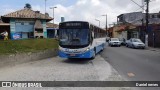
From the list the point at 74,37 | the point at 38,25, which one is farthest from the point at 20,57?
the point at 38,25

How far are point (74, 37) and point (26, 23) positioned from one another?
90.5ft

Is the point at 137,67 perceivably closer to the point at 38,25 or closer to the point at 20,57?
the point at 20,57

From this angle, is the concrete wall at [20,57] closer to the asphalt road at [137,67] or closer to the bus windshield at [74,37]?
the bus windshield at [74,37]

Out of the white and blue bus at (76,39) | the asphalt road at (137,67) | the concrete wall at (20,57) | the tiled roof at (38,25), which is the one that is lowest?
the asphalt road at (137,67)

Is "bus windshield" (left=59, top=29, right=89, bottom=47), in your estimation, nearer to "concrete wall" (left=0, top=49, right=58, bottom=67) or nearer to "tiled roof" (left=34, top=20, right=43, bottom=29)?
"concrete wall" (left=0, top=49, right=58, bottom=67)

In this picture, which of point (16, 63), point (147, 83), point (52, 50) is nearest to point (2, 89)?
point (147, 83)

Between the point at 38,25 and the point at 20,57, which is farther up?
the point at 38,25

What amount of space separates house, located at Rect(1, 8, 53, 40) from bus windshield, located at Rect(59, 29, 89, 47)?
79.6 ft

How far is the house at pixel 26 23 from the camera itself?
40219mm

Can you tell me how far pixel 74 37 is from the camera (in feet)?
55.3

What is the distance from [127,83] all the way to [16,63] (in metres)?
8.27

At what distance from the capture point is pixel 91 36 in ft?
56.1

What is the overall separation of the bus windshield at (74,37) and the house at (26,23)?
79.6ft

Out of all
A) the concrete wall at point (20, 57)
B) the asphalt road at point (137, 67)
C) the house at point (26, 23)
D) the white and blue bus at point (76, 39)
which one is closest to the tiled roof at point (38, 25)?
the house at point (26, 23)
